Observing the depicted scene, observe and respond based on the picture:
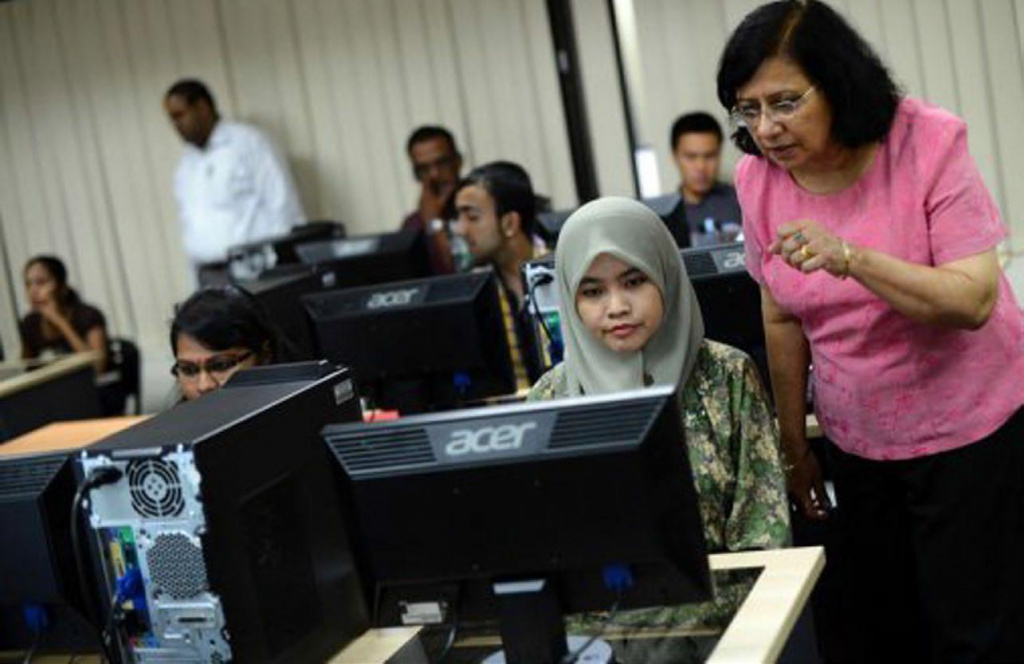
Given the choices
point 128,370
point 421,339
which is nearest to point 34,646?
point 421,339

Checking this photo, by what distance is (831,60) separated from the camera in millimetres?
2605

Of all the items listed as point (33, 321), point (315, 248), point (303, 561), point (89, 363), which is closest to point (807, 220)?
point (303, 561)

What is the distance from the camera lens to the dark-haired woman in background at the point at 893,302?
2592 mm

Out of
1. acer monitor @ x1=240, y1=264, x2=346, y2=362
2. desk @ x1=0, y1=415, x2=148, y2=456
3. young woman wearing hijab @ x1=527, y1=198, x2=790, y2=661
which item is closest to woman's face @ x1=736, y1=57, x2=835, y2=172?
young woman wearing hijab @ x1=527, y1=198, x2=790, y2=661

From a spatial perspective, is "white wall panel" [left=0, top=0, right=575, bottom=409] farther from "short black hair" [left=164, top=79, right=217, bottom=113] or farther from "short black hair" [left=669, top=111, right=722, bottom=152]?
"short black hair" [left=669, top=111, right=722, bottom=152]

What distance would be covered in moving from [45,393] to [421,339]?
2.71m

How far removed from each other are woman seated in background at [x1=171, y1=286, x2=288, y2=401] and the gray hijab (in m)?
1.00

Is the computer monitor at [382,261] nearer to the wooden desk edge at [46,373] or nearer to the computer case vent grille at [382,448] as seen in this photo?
the wooden desk edge at [46,373]

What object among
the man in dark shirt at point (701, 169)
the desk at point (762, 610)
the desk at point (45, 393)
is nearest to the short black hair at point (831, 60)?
the desk at point (762, 610)

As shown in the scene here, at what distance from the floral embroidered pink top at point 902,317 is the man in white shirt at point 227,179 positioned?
193 inches

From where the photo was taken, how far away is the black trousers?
268 cm

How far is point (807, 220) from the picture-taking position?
2.53 m

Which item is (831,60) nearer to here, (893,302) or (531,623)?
(893,302)

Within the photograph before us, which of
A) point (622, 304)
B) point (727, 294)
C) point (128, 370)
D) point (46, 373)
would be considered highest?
point (622, 304)
